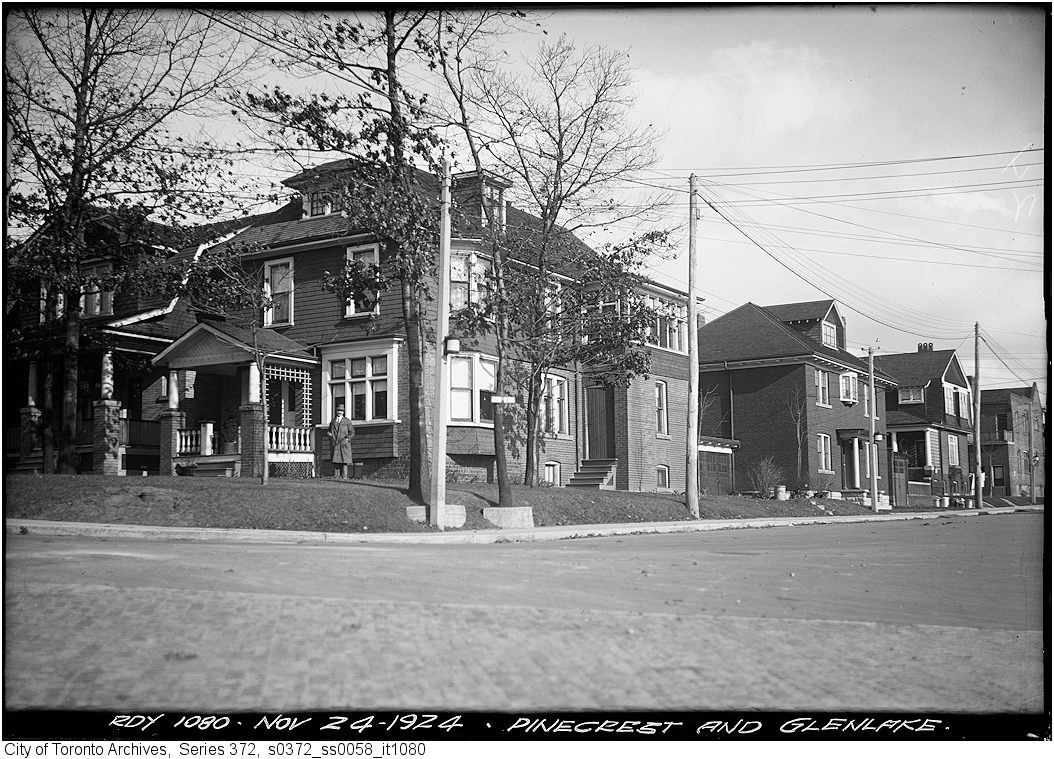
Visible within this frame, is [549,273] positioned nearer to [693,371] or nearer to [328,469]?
[693,371]

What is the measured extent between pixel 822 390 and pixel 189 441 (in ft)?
108

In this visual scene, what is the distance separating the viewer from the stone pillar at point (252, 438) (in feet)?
88.6

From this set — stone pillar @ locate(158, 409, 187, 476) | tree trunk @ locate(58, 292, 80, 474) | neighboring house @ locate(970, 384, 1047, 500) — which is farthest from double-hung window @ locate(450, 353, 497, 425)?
neighboring house @ locate(970, 384, 1047, 500)

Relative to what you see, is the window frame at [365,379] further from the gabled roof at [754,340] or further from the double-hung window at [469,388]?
the gabled roof at [754,340]

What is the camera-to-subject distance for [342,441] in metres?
28.9

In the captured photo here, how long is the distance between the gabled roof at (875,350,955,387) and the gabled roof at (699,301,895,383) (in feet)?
34.2

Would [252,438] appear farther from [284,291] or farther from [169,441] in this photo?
[284,291]

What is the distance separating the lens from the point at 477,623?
803 centimetres

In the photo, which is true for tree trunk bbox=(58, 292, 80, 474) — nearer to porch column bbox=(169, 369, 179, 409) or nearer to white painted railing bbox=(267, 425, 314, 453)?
porch column bbox=(169, 369, 179, 409)

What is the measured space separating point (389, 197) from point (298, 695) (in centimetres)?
1651

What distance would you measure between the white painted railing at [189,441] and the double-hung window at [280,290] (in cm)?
403

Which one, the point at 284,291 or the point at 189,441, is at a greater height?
the point at 284,291

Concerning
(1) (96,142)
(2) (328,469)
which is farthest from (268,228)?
(1) (96,142)

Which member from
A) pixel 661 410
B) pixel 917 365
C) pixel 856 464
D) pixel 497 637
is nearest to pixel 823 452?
pixel 856 464
